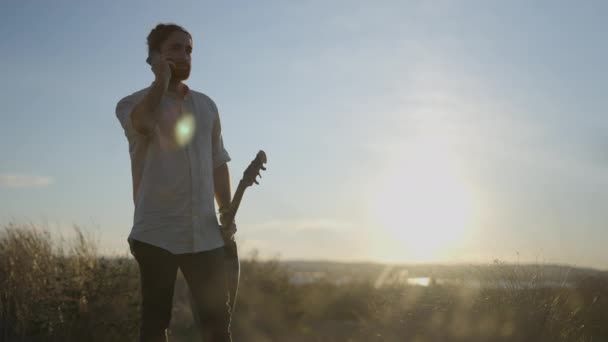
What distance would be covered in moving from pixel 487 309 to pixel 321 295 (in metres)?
11.3

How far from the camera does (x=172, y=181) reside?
3.31 meters

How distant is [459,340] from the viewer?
6.20 meters

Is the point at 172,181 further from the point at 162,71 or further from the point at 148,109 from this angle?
the point at 162,71

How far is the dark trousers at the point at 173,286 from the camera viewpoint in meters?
3.22

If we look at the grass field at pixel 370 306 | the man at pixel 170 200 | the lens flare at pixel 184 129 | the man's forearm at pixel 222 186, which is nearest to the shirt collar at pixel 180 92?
the man at pixel 170 200

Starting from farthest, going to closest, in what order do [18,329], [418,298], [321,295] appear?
[321,295] < [18,329] < [418,298]

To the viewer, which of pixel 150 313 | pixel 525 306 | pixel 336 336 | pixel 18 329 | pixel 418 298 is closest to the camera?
pixel 150 313

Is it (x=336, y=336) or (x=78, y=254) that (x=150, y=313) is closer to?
(x=78, y=254)

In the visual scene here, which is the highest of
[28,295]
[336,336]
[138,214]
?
[138,214]

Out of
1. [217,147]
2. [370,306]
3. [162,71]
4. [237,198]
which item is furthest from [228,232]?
[370,306]

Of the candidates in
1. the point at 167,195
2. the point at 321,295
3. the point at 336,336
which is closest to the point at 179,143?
the point at 167,195

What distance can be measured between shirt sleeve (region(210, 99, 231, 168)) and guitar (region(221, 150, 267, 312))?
154mm

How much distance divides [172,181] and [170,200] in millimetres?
94

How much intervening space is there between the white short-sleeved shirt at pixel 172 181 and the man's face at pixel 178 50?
15 centimetres
